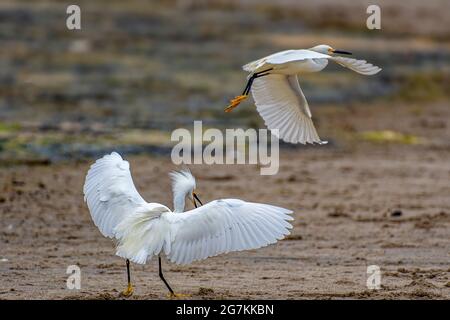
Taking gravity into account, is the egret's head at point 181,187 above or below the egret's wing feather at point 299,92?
below

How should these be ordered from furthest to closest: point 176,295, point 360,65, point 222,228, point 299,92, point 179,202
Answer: point 299,92 → point 360,65 → point 179,202 → point 176,295 → point 222,228

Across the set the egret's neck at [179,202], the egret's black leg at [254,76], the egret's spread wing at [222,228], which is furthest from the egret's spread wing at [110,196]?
the egret's black leg at [254,76]

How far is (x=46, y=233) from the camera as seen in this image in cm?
1159

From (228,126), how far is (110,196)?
8.52 meters

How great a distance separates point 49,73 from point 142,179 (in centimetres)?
889

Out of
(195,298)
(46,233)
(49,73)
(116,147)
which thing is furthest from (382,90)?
(195,298)

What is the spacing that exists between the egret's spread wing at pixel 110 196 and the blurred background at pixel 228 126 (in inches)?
24.7

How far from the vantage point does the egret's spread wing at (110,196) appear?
902cm

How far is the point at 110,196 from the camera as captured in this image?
9148 mm

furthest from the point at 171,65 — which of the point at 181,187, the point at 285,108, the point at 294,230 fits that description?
the point at 181,187

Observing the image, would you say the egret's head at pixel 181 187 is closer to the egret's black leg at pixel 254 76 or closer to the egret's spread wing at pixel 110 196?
the egret's spread wing at pixel 110 196

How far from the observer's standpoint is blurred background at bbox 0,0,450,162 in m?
17.4

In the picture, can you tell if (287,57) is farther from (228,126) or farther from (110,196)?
(228,126)
